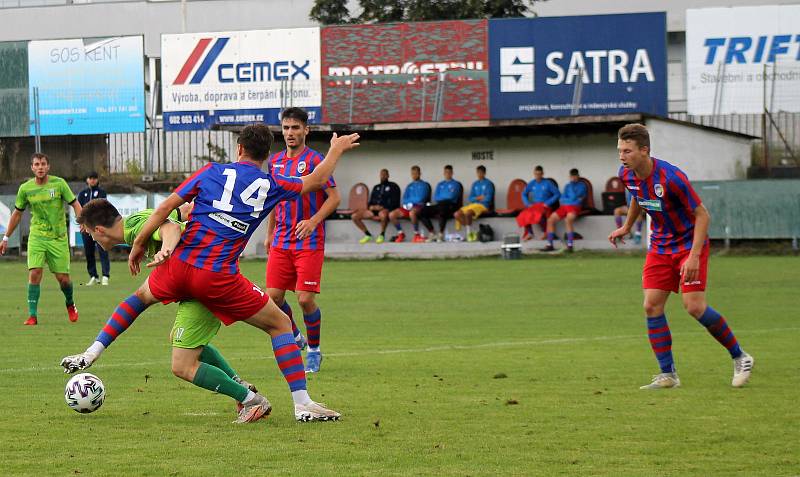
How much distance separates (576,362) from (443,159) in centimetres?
2357

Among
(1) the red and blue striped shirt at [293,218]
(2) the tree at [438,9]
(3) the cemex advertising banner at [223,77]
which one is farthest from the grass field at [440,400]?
(2) the tree at [438,9]

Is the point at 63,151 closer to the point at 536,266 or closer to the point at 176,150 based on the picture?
the point at 176,150

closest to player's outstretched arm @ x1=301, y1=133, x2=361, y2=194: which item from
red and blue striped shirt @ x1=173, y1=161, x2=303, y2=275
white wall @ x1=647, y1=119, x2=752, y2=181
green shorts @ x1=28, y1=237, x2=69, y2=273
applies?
red and blue striped shirt @ x1=173, y1=161, x2=303, y2=275

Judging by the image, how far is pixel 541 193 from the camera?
103ft

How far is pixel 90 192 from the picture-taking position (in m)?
24.7

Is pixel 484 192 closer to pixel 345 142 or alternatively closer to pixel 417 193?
pixel 417 193

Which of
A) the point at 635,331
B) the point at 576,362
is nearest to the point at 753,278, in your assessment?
the point at 635,331

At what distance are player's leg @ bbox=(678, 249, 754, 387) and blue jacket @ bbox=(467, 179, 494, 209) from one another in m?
22.6

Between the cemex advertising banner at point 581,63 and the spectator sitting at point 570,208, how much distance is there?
3.05 meters

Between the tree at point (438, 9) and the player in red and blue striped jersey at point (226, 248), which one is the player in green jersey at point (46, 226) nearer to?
the player in red and blue striped jersey at point (226, 248)

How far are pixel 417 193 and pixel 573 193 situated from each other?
4.28 metres

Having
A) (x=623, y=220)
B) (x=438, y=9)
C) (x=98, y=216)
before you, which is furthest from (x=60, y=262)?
(x=438, y=9)

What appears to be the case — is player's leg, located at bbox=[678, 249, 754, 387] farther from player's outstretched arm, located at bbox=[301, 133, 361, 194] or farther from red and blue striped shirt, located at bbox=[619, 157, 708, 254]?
player's outstretched arm, located at bbox=[301, 133, 361, 194]

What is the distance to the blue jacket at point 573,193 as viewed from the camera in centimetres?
3116
